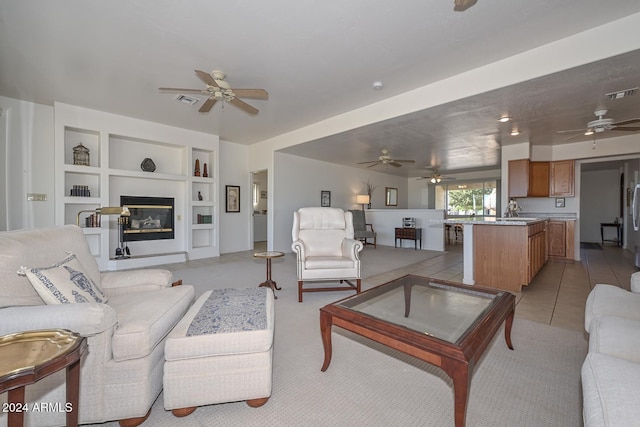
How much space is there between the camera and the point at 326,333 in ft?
5.58

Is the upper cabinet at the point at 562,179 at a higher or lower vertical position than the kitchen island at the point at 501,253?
higher

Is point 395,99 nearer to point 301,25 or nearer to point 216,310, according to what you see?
point 301,25

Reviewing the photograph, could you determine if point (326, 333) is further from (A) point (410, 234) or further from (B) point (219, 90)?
(A) point (410, 234)

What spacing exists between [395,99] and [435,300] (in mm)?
2859

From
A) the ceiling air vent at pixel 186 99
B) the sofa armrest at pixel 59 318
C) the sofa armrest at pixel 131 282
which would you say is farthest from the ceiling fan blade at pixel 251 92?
the sofa armrest at pixel 59 318

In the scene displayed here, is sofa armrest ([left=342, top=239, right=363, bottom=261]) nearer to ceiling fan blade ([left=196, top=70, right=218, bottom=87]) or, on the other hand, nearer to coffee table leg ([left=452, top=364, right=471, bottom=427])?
coffee table leg ([left=452, top=364, right=471, bottom=427])

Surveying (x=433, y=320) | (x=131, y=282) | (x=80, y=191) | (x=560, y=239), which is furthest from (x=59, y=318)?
(x=560, y=239)

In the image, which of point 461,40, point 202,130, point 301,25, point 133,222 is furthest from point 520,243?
point 133,222

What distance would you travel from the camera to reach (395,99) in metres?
3.84

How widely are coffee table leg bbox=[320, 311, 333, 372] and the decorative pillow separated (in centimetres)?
131

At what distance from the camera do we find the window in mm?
9742

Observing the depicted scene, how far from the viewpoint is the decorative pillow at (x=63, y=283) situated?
4.34 feet

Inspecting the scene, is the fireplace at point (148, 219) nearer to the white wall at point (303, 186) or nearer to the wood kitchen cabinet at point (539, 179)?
the white wall at point (303, 186)

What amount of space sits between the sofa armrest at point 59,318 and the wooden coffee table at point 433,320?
113 centimetres
